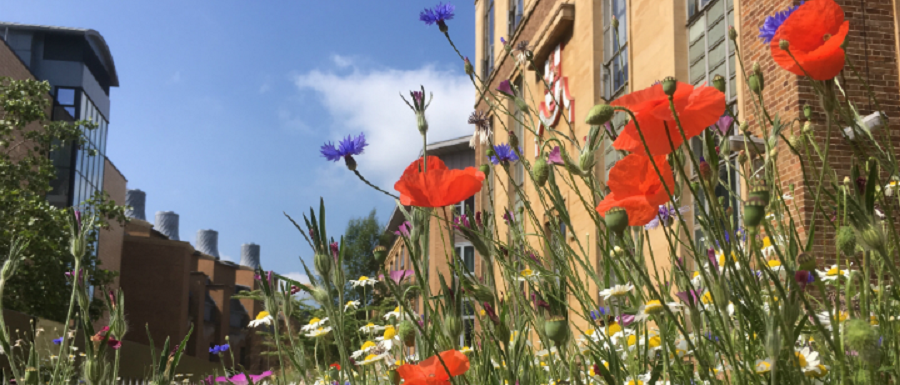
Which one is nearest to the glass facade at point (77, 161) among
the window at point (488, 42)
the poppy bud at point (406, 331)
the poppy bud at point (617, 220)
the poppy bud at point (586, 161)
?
the window at point (488, 42)

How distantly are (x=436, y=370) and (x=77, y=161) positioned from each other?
27.4 meters

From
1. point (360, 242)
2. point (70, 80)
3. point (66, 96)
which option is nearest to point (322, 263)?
point (66, 96)

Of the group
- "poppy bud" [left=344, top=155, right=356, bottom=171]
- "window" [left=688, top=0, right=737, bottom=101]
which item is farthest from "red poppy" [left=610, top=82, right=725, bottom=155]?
"window" [left=688, top=0, right=737, bottom=101]

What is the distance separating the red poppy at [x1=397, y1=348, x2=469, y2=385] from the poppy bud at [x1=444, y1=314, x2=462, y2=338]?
0.07ft

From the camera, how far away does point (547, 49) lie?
13.3m

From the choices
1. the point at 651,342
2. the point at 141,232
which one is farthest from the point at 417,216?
the point at 141,232

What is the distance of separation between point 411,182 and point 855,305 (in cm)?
71

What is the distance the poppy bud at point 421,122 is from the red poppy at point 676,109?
523 millimetres

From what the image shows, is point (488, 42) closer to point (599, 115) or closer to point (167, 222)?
→ point (599, 115)

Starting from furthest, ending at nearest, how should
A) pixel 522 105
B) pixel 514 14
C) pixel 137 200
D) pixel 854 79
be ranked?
pixel 137 200
pixel 514 14
pixel 854 79
pixel 522 105

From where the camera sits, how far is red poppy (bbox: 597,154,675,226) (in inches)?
39.4

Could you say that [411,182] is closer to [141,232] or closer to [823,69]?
[823,69]

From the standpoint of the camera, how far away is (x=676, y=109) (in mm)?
891

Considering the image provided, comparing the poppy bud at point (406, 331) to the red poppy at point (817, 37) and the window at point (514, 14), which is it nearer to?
the red poppy at point (817, 37)
